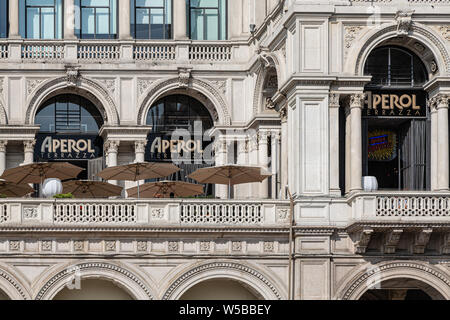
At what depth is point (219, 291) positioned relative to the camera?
6103 centimetres

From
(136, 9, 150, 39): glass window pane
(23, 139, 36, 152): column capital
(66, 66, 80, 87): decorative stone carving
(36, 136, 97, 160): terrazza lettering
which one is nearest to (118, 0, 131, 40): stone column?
(136, 9, 150, 39): glass window pane

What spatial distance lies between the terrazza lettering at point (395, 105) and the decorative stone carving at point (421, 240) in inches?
220

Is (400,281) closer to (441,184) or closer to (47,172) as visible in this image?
(441,184)

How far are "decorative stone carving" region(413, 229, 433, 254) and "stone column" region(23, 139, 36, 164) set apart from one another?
18.2 metres

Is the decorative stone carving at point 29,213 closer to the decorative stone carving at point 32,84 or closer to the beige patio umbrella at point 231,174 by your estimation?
the beige patio umbrella at point 231,174

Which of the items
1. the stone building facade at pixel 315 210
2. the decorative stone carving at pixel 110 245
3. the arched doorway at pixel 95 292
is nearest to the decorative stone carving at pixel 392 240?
the stone building facade at pixel 315 210

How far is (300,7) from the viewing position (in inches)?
2371

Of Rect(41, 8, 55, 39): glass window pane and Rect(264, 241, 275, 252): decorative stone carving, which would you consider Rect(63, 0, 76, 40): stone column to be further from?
Rect(264, 241, 275, 252): decorative stone carving

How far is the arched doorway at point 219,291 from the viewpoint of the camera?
200 ft

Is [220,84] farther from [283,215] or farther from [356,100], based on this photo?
A: [283,215]

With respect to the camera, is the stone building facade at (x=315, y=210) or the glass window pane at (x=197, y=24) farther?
the glass window pane at (x=197, y=24)

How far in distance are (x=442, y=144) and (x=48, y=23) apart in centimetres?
1975

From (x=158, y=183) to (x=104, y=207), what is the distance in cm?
492
